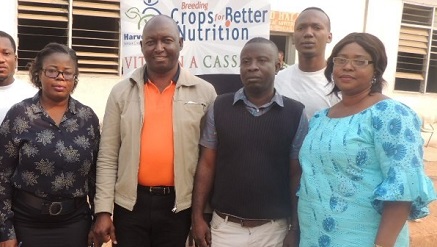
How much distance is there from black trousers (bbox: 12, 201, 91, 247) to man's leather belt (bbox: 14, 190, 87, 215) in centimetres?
2

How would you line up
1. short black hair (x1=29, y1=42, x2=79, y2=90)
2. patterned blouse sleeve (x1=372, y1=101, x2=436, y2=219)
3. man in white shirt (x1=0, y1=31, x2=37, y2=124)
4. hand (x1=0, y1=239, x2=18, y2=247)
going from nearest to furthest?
patterned blouse sleeve (x1=372, y1=101, x2=436, y2=219) → hand (x1=0, y1=239, x2=18, y2=247) → short black hair (x1=29, y1=42, x2=79, y2=90) → man in white shirt (x1=0, y1=31, x2=37, y2=124)

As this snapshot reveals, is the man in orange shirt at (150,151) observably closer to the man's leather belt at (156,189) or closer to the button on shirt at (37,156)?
the man's leather belt at (156,189)

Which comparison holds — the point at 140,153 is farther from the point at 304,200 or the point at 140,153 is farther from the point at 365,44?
the point at 365,44

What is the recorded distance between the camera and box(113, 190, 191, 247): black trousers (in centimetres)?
282

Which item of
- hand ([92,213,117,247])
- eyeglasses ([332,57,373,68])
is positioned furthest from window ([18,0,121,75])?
eyeglasses ([332,57,373,68])

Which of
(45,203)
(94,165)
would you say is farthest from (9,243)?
(94,165)

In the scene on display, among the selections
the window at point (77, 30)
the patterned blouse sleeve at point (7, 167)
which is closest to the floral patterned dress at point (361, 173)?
the patterned blouse sleeve at point (7, 167)

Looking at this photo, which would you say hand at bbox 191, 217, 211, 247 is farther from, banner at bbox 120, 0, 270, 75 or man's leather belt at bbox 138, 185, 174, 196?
banner at bbox 120, 0, 270, 75

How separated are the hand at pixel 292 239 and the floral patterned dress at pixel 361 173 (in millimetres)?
253

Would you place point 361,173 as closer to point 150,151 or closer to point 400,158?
point 400,158

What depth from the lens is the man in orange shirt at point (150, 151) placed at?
2.78 meters

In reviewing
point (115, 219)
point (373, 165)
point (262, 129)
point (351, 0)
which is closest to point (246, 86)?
point (262, 129)

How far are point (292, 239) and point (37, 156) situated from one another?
144cm

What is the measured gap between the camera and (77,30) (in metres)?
7.66
